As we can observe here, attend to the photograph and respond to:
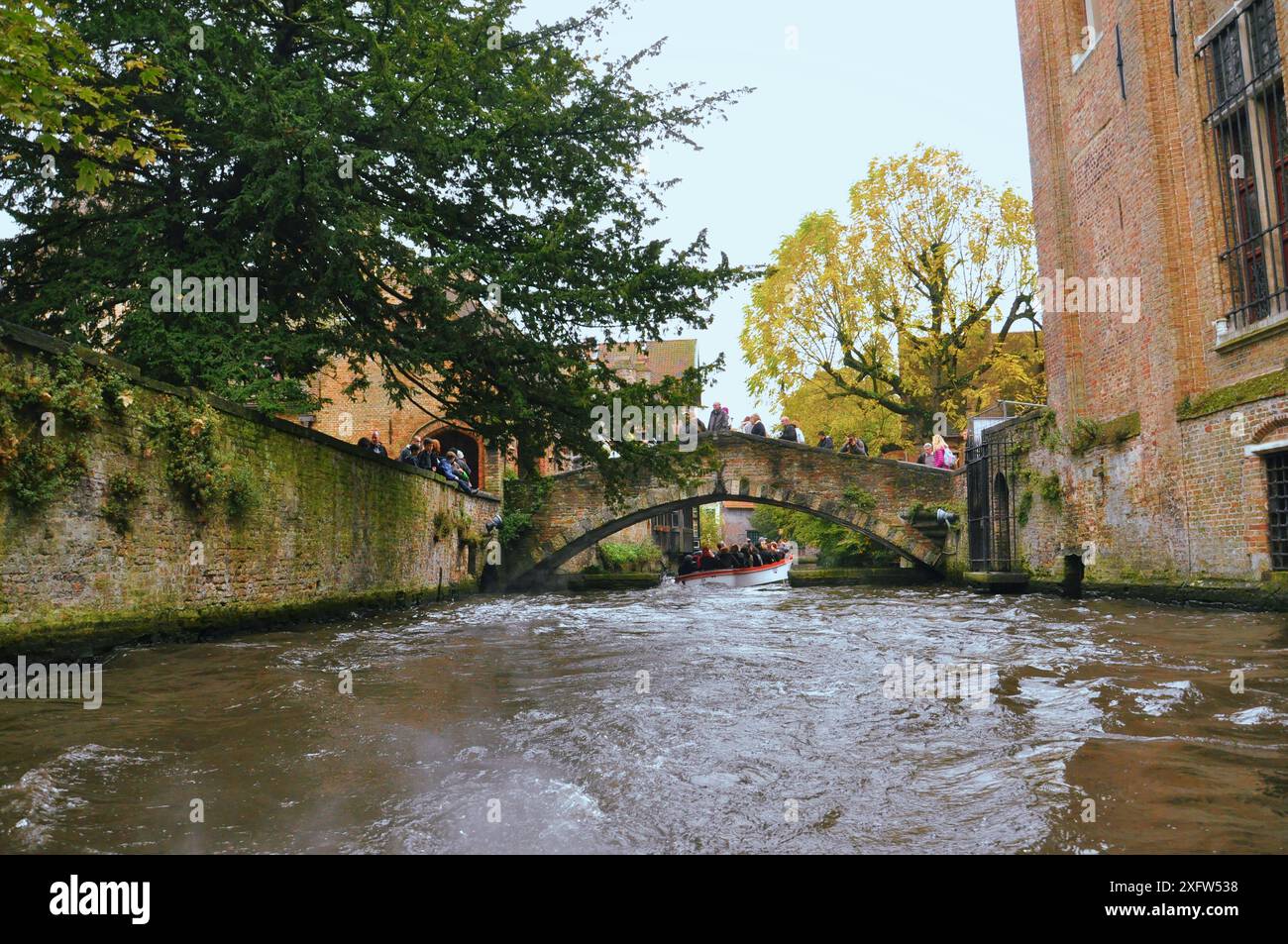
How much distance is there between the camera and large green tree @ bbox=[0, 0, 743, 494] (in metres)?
8.89

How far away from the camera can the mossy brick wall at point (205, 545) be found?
21.1 feet

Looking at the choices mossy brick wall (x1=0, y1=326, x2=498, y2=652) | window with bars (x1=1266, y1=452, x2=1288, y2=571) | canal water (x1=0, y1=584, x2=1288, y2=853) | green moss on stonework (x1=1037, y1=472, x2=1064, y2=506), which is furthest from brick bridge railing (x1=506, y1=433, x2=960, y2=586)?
canal water (x1=0, y1=584, x2=1288, y2=853)

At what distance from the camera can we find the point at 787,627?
1089 centimetres

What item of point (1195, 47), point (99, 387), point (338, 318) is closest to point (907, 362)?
point (1195, 47)

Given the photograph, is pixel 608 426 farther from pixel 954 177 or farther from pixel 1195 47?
pixel 954 177

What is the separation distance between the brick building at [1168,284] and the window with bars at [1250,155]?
19mm

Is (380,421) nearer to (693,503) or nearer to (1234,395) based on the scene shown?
(693,503)

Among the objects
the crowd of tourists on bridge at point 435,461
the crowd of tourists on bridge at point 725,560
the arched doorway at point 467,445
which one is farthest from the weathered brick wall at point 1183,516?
the arched doorway at point 467,445

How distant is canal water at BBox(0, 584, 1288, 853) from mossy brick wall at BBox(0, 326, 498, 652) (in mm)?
599

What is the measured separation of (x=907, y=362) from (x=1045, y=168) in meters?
10.1

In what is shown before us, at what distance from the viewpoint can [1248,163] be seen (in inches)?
389

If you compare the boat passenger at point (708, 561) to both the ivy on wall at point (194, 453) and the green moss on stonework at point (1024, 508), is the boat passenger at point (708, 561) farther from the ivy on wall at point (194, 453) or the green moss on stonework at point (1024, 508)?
the ivy on wall at point (194, 453)

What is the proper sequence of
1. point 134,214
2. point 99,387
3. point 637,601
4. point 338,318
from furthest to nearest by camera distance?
point 637,601 < point 338,318 < point 134,214 < point 99,387

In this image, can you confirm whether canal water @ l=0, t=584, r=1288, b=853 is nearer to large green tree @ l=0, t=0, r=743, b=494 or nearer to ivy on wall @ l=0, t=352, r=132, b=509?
ivy on wall @ l=0, t=352, r=132, b=509
